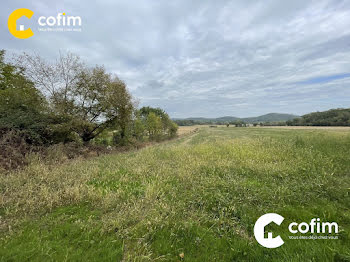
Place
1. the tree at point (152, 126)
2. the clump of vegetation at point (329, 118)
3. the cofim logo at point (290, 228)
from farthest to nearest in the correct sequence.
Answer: the clump of vegetation at point (329, 118)
the tree at point (152, 126)
the cofim logo at point (290, 228)

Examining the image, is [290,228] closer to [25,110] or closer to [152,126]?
[25,110]

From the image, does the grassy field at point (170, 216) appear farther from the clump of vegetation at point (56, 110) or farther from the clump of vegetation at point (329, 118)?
the clump of vegetation at point (329, 118)

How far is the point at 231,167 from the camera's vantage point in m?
6.50

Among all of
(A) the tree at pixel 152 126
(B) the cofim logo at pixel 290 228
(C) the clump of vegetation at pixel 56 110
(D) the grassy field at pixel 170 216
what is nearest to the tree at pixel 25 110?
(C) the clump of vegetation at pixel 56 110

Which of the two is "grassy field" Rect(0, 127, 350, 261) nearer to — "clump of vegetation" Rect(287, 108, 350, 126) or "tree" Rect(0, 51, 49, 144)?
"tree" Rect(0, 51, 49, 144)

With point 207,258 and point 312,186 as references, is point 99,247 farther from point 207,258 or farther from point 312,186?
point 312,186

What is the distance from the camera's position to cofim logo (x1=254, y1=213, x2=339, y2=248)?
8.30ft

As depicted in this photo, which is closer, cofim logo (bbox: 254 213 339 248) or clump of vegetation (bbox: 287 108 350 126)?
cofim logo (bbox: 254 213 339 248)

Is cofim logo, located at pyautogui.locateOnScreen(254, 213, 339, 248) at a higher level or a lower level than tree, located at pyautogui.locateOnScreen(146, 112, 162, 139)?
lower

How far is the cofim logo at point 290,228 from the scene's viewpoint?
2.53 metres

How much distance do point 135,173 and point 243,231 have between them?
4.83 meters

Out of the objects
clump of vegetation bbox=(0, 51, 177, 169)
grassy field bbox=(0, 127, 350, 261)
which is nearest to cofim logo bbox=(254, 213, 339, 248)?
grassy field bbox=(0, 127, 350, 261)

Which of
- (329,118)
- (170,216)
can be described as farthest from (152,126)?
(329,118)

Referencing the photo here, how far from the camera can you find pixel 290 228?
9.28 feet
